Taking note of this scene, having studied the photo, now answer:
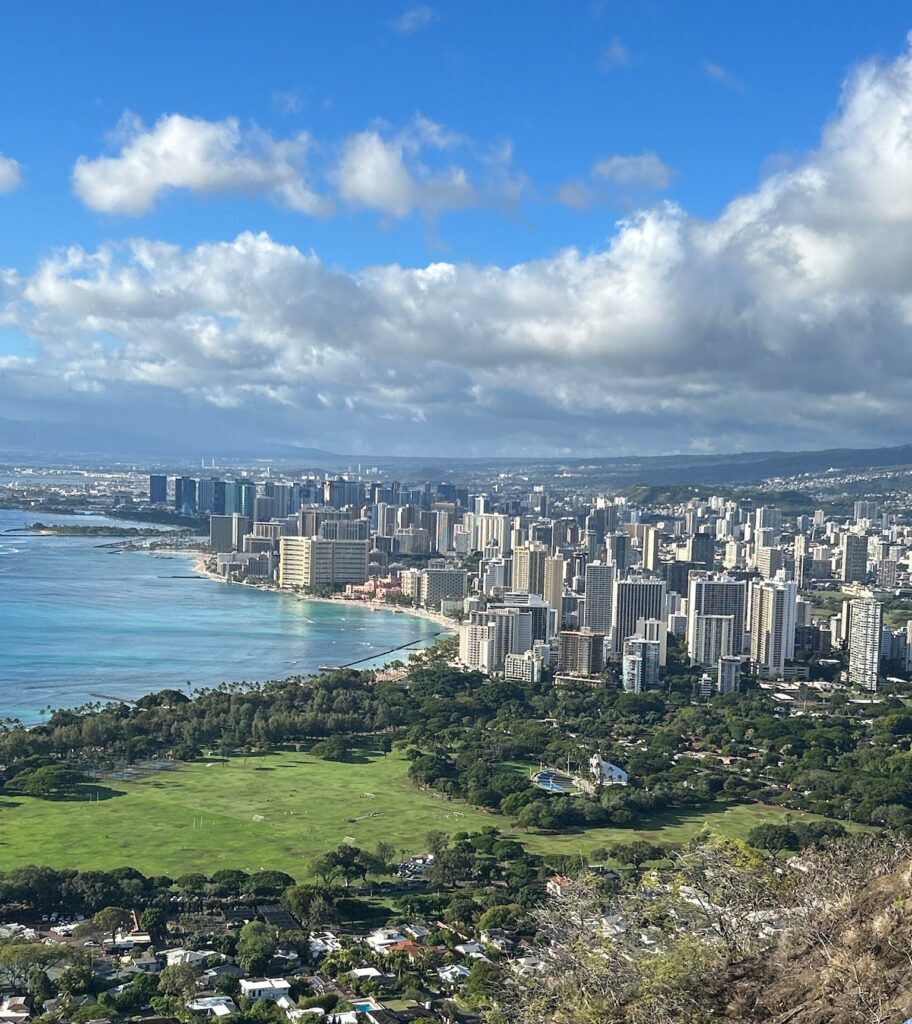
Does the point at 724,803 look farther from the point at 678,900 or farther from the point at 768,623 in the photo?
the point at 768,623

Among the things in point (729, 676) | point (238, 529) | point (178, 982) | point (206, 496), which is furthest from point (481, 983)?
point (206, 496)

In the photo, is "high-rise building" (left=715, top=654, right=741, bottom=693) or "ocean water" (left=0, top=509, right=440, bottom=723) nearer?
"ocean water" (left=0, top=509, right=440, bottom=723)

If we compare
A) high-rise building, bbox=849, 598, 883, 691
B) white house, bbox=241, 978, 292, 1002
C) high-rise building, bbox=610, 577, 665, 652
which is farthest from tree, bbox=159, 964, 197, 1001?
high-rise building, bbox=610, 577, 665, 652

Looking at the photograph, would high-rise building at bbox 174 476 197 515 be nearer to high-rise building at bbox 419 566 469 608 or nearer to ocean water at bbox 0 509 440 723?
ocean water at bbox 0 509 440 723

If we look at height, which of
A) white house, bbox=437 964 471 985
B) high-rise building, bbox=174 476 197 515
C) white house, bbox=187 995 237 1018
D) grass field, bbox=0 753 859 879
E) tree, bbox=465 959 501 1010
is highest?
A: high-rise building, bbox=174 476 197 515

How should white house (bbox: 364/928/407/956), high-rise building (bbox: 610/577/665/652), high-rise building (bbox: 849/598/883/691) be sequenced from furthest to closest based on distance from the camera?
high-rise building (bbox: 610/577/665/652) < high-rise building (bbox: 849/598/883/691) < white house (bbox: 364/928/407/956)

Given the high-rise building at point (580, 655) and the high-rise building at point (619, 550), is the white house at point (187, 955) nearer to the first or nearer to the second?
the high-rise building at point (580, 655)

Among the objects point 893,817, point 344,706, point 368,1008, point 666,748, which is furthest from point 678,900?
point 344,706
